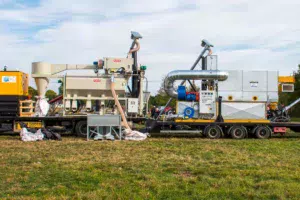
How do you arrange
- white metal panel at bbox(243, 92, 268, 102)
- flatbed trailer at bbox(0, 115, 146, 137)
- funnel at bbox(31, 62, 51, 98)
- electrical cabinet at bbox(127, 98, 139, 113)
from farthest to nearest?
funnel at bbox(31, 62, 51, 98)
electrical cabinet at bbox(127, 98, 139, 113)
flatbed trailer at bbox(0, 115, 146, 137)
white metal panel at bbox(243, 92, 268, 102)

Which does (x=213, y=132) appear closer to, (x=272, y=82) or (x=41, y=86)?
(x=272, y=82)

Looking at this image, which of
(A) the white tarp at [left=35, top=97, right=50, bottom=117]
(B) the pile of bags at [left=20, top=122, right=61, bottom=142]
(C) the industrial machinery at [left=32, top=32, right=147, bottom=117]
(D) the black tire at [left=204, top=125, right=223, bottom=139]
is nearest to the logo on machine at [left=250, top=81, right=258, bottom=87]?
(D) the black tire at [left=204, top=125, right=223, bottom=139]

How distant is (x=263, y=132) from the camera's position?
15.6m

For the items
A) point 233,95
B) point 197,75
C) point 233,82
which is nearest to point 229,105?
point 233,95

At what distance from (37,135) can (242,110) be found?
846 cm

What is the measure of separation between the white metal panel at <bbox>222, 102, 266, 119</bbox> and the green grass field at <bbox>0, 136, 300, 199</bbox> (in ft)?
10.8

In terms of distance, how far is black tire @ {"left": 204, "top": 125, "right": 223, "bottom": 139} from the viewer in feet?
50.4

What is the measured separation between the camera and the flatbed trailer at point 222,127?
1532 centimetres

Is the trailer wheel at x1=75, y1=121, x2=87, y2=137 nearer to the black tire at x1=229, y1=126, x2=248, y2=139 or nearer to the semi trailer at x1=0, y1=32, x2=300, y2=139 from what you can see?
the semi trailer at x1=0, y1=32, x2=300, y2=139

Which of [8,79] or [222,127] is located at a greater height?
[8,79]

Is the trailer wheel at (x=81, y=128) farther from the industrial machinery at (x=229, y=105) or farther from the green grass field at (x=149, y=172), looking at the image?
the green grass field at (x=149, y=172)

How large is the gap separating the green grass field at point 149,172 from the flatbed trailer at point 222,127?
3.10m

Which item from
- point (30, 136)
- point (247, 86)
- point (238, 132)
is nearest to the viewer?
point (30, 136)

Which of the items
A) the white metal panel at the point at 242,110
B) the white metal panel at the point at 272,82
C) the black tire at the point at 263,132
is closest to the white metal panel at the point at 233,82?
the white metal panel at the point at 242,110
